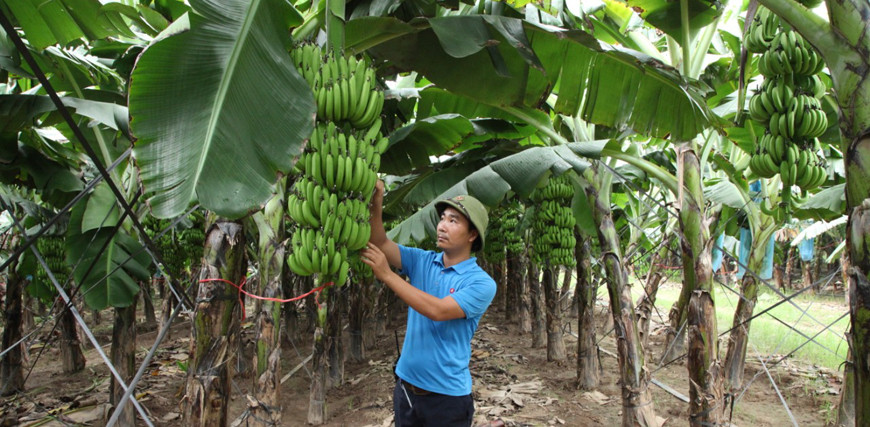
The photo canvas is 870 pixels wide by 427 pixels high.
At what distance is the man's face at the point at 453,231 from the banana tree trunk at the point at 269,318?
1.48m

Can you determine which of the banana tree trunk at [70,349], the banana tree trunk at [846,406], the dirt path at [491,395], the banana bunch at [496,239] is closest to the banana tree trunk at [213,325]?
the dirt path at [491,395]

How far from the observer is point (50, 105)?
3002 mm

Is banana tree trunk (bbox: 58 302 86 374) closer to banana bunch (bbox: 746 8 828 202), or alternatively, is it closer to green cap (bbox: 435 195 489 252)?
green cap (bbox: 435 195 489 252)

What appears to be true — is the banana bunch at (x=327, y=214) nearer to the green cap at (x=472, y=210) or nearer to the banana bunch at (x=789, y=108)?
the green cap at (x=472, y=210)

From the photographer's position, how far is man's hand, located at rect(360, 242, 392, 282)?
1.95 metres

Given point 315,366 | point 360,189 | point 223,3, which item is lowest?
point 315,366

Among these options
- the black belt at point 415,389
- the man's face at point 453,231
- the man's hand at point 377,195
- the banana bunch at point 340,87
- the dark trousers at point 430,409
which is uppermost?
the banana bunch at point 340,87

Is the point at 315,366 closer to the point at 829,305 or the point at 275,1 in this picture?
the point at 275,1

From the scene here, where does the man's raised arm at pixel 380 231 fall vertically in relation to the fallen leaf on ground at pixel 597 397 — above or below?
above

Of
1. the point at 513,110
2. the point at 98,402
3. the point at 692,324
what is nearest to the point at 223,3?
the point at 513,110

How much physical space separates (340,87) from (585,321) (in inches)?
191

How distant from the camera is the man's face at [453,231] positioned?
244 cm

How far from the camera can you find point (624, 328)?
168 inches

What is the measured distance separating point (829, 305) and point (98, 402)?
795 inches
